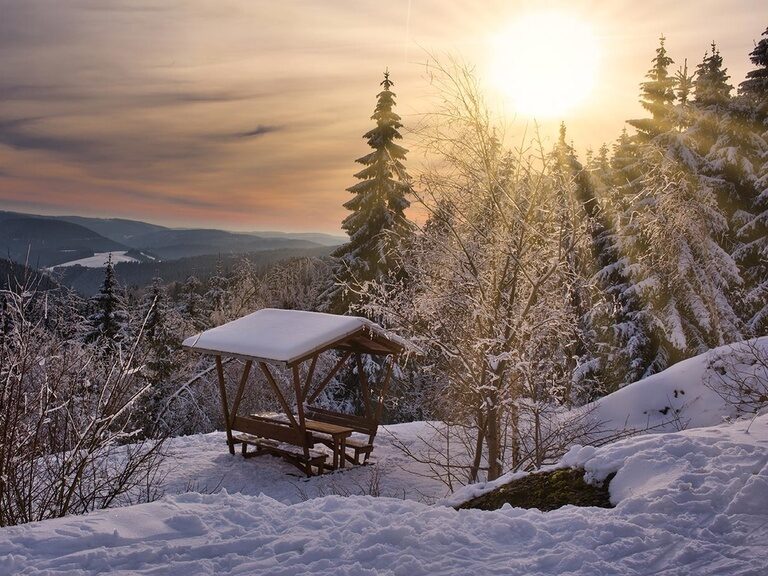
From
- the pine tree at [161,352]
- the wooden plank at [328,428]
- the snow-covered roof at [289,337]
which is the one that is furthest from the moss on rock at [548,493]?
the pine tree at [161,352]

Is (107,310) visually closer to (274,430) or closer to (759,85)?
(274,430)

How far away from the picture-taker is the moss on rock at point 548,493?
5676 mm

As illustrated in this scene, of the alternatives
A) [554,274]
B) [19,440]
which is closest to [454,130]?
[554,274]

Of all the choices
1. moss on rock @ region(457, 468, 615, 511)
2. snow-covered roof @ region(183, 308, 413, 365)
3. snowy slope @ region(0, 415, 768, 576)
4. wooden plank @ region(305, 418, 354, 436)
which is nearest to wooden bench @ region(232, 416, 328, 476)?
wooden plank @ region(305, 418, 354, 436)

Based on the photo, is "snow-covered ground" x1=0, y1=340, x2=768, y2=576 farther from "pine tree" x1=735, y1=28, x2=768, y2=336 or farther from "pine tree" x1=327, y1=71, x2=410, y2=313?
"pine tree" x1=735, y1=28, x2=768, y2=336

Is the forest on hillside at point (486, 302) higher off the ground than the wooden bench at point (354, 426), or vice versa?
the forest on hillside at point (486, 302)

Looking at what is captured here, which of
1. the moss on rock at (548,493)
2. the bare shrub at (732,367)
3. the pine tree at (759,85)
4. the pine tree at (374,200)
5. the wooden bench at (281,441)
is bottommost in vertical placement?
the wooden bench at (281,441)

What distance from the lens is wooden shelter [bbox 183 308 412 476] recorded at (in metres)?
12.6

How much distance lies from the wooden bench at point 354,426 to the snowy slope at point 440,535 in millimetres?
8085

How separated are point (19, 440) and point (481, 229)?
7141 millimetres

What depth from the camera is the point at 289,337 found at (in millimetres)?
12922

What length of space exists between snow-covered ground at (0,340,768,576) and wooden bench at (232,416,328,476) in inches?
295

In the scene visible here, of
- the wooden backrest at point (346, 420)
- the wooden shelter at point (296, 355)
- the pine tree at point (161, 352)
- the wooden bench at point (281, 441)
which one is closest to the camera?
the wooden shelter at point (296, 355)

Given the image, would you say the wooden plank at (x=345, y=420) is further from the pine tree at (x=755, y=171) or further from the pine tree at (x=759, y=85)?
the pine tree at (x=759, y=85)
